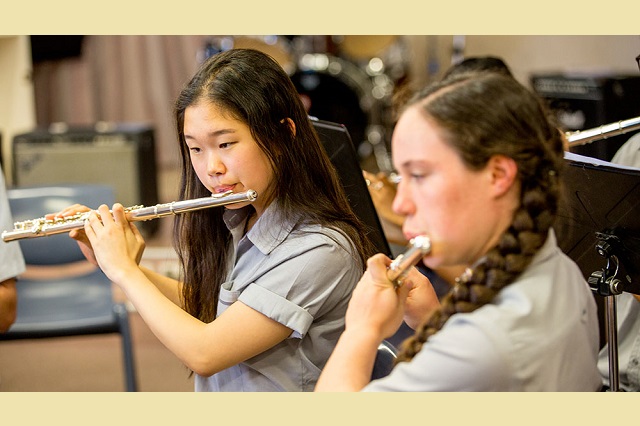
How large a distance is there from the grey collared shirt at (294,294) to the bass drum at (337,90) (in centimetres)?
422

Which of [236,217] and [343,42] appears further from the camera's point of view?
[343,42]

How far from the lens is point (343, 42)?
242 inches

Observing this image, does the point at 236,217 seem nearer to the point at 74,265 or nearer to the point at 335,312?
the point at 335,312

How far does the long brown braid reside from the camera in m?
1.02

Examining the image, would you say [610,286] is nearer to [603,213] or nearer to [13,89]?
[603,213]

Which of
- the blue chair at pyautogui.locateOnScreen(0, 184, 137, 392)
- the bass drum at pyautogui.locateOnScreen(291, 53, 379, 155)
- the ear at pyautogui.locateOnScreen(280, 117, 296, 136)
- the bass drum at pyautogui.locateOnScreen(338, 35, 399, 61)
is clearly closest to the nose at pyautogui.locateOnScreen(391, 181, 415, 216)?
the ear at pyautogui.locateOnScreen(280, 117, 296, 136)

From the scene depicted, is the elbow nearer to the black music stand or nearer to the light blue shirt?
the light blue shirt

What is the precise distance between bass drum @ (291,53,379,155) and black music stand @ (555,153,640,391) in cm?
419

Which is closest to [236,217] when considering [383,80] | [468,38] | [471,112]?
[471,112]

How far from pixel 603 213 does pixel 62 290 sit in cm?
201

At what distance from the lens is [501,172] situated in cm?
103

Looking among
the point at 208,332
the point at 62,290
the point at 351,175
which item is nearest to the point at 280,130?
the point at 351,175

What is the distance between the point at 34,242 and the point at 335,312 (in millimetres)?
1662

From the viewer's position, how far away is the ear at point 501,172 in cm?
102
